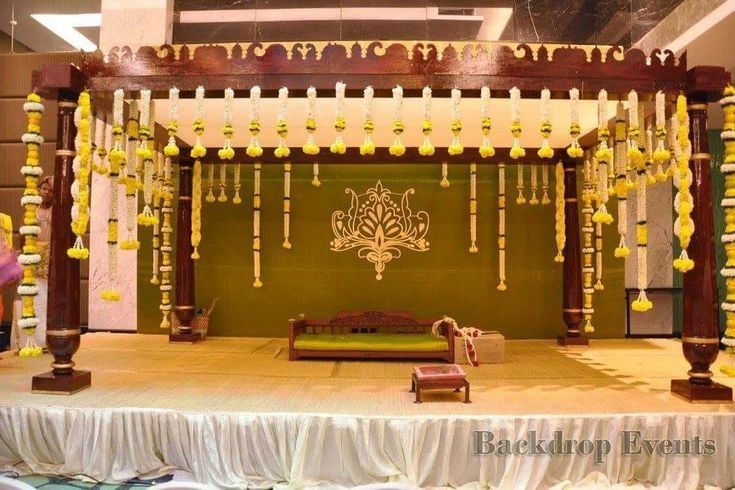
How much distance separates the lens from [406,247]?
6340mm

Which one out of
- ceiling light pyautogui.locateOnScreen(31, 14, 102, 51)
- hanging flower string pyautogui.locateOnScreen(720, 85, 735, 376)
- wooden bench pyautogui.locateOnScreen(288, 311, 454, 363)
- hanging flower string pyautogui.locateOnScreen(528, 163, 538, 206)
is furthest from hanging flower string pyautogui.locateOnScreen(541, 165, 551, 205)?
ceiling light pyautogui.locateOnScreen(31, 14, 102, 51)

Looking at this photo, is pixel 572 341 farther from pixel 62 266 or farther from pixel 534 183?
pixel 62 266

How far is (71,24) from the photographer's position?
253 inches

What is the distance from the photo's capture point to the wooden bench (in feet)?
16.0

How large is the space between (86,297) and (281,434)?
456cm

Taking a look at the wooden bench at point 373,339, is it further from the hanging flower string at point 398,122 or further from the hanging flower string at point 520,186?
the hanging flower string at point 398,122

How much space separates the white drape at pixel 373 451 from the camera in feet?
10.2

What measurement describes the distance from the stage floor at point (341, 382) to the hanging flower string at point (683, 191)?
95 centimetres

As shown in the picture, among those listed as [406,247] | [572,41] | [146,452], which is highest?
[572,41]

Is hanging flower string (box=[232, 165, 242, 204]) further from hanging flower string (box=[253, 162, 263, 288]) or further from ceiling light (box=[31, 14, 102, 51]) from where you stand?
ceiling light (box=[31, 14, 102, 51])

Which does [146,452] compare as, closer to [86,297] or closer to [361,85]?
[361,85]

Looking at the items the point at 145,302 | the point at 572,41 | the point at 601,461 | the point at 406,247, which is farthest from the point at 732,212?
the point at 145,302

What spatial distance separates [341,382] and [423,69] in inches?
94.0

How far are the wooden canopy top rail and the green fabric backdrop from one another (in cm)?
273
